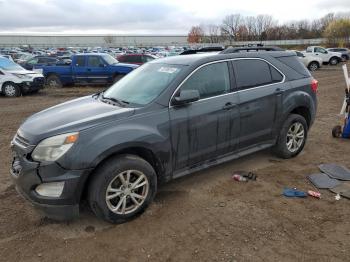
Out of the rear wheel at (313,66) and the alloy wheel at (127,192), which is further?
the rear wheel at (313,66)

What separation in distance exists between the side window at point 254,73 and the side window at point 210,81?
229 millimetres

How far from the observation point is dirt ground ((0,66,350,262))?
346 cm

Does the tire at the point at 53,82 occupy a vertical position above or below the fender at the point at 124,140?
below

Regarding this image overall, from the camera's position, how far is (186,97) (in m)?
4.23

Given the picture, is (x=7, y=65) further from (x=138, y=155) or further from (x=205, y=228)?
(x=205, y=228)

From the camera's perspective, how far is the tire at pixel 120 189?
375 centimetres

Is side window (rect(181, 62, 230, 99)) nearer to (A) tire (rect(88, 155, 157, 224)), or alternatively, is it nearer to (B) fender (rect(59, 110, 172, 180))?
(B) fender (rect(59, 110, 172, 180))

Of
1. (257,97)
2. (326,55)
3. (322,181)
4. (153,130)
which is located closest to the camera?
(153,130)

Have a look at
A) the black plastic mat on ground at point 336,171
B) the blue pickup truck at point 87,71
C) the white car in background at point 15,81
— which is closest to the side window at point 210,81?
the black plastic mat on ground at point 336,171

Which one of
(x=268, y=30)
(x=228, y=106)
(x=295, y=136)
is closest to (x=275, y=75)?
(x=295, y=136)

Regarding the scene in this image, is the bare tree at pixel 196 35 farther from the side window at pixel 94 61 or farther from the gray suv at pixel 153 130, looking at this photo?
the gray suv at pixel 153 130

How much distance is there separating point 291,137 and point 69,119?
3589 millimetres

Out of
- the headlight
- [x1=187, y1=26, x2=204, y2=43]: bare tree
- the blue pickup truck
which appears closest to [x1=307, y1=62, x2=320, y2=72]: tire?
the blue pickup truck

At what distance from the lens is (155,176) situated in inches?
163
